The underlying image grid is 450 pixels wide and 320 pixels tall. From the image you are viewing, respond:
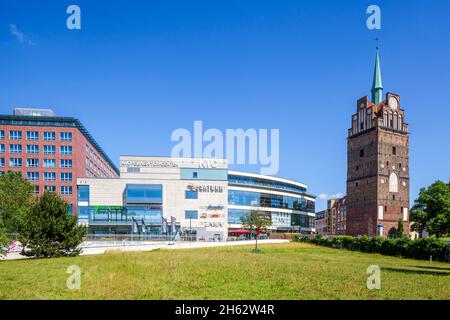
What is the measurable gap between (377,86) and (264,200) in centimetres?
4440

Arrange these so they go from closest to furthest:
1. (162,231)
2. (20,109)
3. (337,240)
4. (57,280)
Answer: (57,280), (337,240), (162,231), (20,109)

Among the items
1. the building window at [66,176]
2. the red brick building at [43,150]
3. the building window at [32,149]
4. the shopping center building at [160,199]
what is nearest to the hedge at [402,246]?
the shopping center building at [160,199]

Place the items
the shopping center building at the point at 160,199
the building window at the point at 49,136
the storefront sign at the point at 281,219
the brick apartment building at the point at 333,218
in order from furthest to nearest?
the brick apartment building at the point at 333,218
the storefront sign at the point at 281,219
the building window at the point at 49,136
the shopping center building at the point at 160,199

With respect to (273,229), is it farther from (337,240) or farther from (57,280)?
(57,280)

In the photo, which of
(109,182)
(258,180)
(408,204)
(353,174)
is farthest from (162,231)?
(408,204)

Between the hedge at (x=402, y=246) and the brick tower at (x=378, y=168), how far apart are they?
3584 centimetres

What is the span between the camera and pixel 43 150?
91.3m

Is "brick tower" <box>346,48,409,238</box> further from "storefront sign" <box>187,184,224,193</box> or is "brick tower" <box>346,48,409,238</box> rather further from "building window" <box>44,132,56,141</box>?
"building window" <box>44,132,56,141</box>

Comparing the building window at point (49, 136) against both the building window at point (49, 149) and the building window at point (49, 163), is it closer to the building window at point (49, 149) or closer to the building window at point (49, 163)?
the building window at point (49, 149)

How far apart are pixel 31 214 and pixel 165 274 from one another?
60.6 feet

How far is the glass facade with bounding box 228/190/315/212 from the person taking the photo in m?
102

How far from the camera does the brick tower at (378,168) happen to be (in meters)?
89.5

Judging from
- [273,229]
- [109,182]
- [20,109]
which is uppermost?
[20,109]
